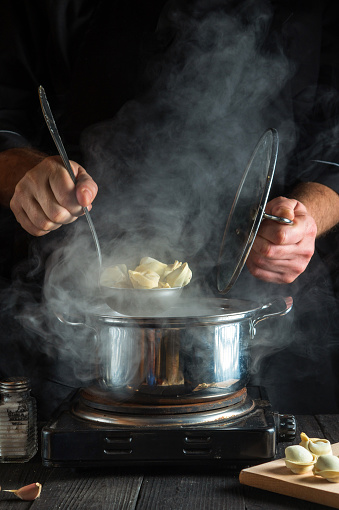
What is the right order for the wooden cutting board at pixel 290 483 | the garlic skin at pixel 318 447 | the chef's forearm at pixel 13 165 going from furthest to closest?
the chef's forearm at pixel 13 165, the garlic skin at pixel 318 447, the wooden cutting board at pixel 290 483

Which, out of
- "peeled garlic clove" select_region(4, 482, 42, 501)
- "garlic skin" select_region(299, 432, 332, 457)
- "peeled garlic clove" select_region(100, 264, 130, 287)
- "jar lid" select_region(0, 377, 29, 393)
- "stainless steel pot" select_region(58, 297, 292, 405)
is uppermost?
"peeled garlic clove" select_region(100, 264, 130, 287)

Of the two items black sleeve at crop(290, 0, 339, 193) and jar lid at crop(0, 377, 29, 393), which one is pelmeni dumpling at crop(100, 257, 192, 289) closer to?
jar lid at crop(0, 377, 29, 393)

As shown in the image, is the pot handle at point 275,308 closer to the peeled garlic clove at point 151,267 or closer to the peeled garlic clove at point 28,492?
the peeled garlic clove at point 151,267

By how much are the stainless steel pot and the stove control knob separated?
105 millimetres

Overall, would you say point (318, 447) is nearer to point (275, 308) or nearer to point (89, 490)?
point (275, 308)

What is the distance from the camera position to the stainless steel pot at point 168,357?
104 centimetres

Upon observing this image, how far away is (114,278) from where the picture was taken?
3.98 ft

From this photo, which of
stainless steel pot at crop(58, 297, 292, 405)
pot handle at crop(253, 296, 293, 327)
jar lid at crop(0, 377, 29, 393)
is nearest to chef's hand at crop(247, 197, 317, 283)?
pot handle at crop(253, 296, 293, 327)

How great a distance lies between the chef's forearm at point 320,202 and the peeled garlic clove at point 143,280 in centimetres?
56

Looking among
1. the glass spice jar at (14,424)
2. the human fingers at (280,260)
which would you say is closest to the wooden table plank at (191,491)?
the glass spice jar at (14,424)

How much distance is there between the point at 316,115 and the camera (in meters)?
1.75

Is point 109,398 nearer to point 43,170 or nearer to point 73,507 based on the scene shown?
point 73,507

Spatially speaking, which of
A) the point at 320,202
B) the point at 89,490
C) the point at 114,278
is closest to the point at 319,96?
the point at 320,202

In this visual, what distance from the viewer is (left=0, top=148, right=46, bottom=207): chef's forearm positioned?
4.99 ft
